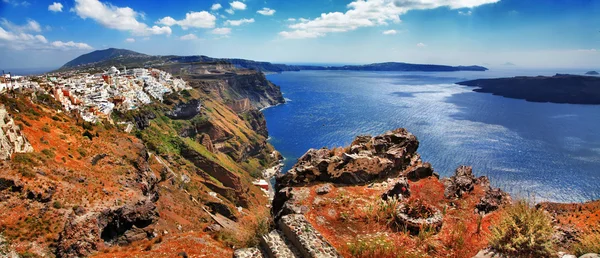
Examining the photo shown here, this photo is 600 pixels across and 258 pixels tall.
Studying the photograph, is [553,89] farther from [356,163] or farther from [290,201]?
[290,201]

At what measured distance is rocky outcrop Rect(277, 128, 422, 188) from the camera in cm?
1653

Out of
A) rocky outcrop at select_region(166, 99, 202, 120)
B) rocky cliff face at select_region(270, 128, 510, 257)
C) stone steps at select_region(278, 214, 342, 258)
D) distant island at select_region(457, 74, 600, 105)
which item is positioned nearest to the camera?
stone steps at select_region(278, 214, 342, 258)

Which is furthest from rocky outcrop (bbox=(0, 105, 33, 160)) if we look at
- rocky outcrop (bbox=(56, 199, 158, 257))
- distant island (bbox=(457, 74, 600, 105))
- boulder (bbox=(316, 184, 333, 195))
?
distant island (bbox=(457, 74, 600, 105))

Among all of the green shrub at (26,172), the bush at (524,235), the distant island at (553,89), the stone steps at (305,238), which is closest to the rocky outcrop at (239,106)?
the green shrub at (26,172)

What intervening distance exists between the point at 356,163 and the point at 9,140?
21.0 meters

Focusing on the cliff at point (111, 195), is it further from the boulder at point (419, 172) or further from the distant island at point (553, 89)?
the distant island at point (553, 89)

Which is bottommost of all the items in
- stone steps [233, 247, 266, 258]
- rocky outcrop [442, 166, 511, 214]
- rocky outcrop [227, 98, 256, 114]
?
rocky outcrop [227, 98, 256, 114]

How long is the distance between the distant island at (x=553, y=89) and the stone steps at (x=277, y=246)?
540 ft

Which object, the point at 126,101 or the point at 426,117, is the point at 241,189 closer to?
the point at 126,101

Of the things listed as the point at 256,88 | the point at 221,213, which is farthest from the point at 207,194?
the point at 256,88

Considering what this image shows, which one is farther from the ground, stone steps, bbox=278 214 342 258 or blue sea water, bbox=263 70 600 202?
stone steps, bbox=278 214 342 258

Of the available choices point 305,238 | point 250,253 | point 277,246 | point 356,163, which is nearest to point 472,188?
point 356,163

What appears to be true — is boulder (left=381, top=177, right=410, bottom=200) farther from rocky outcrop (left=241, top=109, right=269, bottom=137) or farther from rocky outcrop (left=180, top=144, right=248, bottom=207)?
rocky outcrop (left=241, top=109, right=269, bottom=137)

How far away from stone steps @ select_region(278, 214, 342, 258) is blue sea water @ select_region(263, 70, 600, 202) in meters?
20.7
